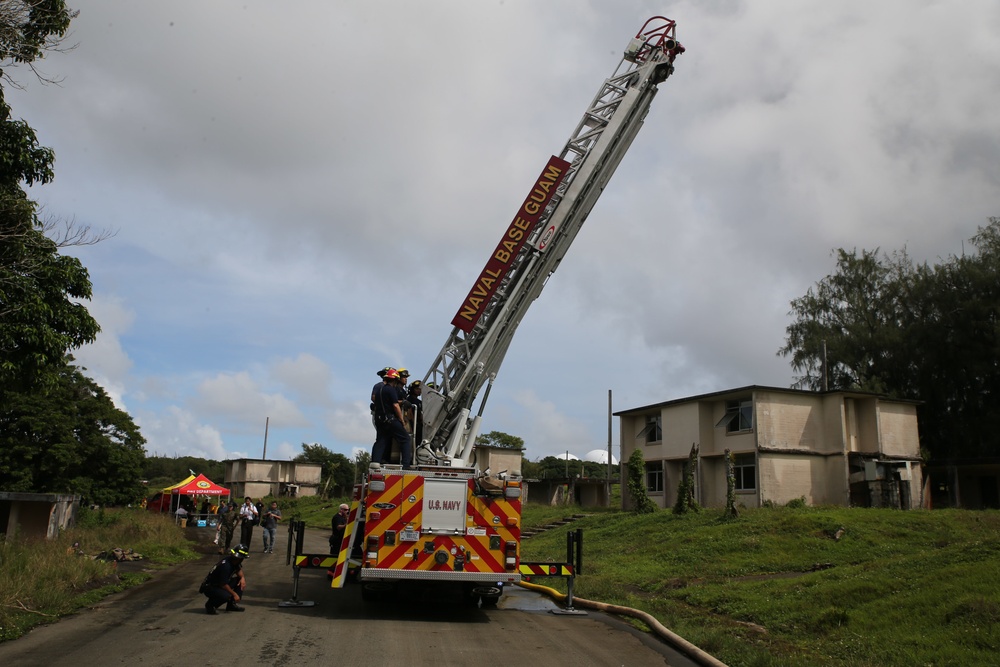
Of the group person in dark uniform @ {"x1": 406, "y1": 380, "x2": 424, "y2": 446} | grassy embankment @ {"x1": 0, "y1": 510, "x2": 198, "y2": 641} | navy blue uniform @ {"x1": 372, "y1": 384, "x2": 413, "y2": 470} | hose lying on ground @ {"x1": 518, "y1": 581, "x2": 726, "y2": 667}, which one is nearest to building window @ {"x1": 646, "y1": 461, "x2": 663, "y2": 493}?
grassy embankment @ {"x1": 0, "y1": 510, "x2": 198, "y2": 641}

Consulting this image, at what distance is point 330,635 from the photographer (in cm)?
878

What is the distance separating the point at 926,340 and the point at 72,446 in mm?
40976

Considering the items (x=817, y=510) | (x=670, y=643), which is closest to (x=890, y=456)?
(x=817, y=510)

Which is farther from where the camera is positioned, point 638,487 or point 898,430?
point 898,430

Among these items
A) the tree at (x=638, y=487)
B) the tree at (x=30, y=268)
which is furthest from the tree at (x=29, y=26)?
the tree at (x=638, y=487)

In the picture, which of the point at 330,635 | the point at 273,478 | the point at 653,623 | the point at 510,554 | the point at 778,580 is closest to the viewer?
the point at 330,635

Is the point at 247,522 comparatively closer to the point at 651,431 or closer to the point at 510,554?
the point at 510,554

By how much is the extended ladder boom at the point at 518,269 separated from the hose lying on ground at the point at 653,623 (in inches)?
112

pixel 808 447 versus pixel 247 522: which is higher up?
pixel 808 447

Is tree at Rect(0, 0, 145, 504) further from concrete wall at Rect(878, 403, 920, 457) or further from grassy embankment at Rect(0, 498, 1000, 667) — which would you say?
concrete wall at Rect(878, 403, 920, 457)

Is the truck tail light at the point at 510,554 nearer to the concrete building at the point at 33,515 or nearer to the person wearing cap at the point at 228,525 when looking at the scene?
the person wearing cap at the point at 228,525

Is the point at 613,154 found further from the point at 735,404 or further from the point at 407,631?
the point at 735,404

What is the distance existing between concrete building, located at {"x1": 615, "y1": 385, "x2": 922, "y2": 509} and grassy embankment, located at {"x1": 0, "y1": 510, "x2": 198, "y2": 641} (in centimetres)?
2010

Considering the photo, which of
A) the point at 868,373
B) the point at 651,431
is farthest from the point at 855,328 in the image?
the point at 651,431
